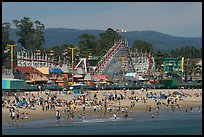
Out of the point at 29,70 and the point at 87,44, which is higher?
the point at 87,44

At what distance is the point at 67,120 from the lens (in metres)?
35.4

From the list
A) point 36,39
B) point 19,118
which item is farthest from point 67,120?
point 36,39

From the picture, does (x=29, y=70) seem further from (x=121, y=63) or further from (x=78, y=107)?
(x=78, y=107)

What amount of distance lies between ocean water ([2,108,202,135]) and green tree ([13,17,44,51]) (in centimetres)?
6901

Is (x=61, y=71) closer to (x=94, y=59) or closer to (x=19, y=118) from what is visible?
(x=94, y=59)

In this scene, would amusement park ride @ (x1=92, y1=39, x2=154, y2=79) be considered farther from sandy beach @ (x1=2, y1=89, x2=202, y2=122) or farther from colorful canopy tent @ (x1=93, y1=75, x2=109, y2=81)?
sandy beach @ (x1=2, y1=89, x2=202, y2=122)

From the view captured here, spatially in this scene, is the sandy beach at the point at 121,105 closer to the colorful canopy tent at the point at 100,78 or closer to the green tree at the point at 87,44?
the colorful canopy tent at the point at 100,78

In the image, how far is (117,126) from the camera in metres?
32.6

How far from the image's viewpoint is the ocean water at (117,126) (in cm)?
2930

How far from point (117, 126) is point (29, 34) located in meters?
77.5

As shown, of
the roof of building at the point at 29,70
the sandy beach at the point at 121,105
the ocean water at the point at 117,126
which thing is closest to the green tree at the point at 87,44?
the roof of building at the point at 29,70

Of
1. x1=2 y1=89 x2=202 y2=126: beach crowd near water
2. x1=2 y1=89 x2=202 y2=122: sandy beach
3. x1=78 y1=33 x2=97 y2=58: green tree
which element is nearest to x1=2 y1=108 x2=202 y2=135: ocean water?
x1=2 y1=89 x2=202 y2=126: beach crowd near water

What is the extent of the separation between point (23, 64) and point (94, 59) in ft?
62.4

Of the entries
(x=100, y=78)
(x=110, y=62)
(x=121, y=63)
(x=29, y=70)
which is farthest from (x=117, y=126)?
(x=121, y=63)
